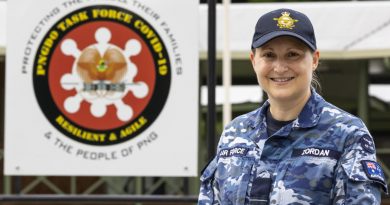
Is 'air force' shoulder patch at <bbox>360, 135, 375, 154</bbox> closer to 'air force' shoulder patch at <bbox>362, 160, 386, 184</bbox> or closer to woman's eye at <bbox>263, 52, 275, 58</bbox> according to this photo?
'air force' shoulder patch at <bbox>362, 160, 386, 184</bbox>

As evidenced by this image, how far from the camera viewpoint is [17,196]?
4.02 metres

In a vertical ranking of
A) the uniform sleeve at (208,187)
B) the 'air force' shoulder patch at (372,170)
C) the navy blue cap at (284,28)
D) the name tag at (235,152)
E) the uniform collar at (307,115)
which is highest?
the navy blue cap at (284,28)

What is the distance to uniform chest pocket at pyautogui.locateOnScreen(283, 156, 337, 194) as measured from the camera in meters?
1.81

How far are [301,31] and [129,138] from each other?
86.4 inches

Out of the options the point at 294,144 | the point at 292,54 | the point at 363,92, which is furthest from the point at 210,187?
the point at 363,92

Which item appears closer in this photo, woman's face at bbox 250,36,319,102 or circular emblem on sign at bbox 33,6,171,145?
woman's face at bbox 250,36,319,102

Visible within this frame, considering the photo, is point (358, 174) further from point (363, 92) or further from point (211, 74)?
point (363, 92)

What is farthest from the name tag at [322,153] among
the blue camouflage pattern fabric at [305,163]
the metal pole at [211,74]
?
the metal pole at [211,74]

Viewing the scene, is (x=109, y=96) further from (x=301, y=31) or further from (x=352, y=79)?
(x=352, y=79)

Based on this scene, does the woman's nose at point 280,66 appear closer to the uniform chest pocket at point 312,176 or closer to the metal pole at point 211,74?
the uniform chest pocket at point 312,176

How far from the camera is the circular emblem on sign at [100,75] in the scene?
3.96m

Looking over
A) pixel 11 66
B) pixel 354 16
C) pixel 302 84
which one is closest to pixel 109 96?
pixel 11 66

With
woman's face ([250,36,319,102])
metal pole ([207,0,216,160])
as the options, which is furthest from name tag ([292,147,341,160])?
metal pole ([207,0,216,160])

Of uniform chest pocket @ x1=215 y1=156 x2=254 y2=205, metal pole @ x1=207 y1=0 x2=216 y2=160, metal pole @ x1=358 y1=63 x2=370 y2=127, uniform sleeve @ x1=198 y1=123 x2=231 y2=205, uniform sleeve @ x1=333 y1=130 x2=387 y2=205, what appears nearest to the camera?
uniform sleeve @ x1=333 y1=130 x2=387 y2=205
